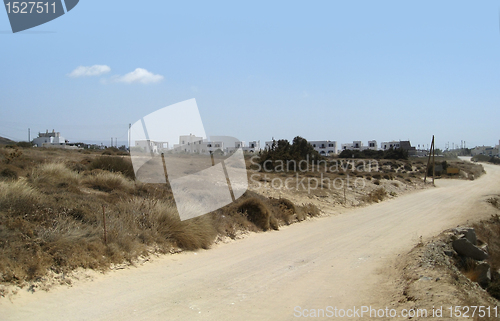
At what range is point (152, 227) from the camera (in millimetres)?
10523

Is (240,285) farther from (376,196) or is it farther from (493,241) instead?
(376,196)

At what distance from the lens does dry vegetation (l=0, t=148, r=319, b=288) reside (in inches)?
292

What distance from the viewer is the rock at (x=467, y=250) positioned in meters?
12.8

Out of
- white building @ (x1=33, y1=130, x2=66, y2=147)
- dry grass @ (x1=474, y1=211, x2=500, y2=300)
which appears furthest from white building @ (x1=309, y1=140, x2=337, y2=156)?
dry grass @ (x1=474, y1=211, x2=500, y2=300)

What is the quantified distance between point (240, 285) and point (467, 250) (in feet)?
30.7

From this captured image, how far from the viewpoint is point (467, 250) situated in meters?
12.8

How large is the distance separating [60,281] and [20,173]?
8.46 m

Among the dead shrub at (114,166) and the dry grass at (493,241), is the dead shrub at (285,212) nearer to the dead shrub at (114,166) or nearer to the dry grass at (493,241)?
the dead shrub at (114,166)

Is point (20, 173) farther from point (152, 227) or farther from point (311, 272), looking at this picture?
point (311, 272)

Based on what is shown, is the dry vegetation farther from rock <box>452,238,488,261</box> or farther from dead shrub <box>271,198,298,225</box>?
rock <box>452,238,488,261</box>

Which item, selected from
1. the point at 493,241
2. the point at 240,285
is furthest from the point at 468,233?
the point at 240,285

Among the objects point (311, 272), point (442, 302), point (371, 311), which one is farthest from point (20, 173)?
point (442, 302)

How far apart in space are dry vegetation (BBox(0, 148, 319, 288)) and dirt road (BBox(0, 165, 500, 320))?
0.59 metres

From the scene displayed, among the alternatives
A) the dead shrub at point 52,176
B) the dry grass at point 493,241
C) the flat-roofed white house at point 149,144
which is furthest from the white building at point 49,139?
the dry grass at point 493,241
